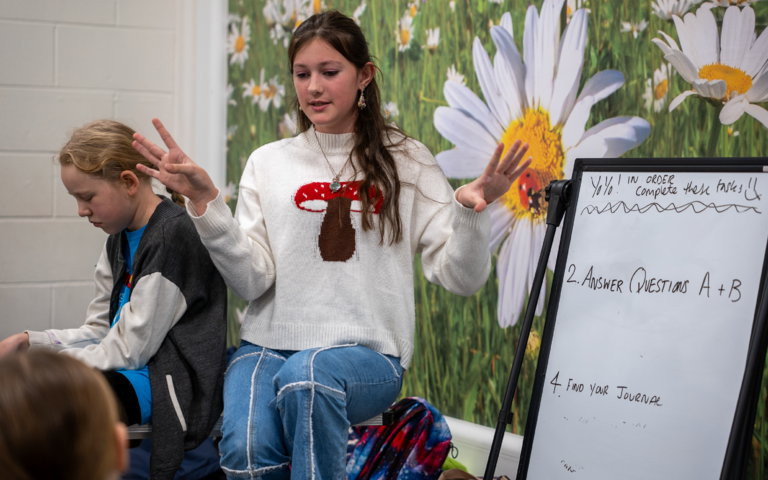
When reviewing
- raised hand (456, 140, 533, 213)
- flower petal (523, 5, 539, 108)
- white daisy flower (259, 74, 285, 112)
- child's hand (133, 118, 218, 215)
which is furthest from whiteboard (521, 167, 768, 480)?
white daisy flower (259, 74, 285, 112)

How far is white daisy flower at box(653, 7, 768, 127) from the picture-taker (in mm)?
1432

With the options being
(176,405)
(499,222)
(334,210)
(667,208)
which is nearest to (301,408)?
(176,405)

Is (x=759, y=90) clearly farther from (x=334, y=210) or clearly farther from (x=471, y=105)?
(x=334, y=210)

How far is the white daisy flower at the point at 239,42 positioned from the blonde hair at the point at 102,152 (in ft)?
4.04

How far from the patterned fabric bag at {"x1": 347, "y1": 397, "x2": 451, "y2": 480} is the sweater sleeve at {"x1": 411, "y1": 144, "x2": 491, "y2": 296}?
0.38 m

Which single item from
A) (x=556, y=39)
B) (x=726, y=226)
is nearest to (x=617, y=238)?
(x=726, y=226)

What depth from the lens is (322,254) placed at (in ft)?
5.00

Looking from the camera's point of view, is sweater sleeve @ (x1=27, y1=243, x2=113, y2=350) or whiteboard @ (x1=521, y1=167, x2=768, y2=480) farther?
sweater sleeve @ (x1=27, y1=243, x2=113, y2=350)

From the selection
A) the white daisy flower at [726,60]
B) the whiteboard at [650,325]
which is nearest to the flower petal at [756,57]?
the white daisy flower at [726,60]

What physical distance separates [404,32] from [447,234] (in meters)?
0.88

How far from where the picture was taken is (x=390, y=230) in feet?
5.03

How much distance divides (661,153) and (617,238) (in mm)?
393

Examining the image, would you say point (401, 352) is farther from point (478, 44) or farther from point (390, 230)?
point (478, 44)

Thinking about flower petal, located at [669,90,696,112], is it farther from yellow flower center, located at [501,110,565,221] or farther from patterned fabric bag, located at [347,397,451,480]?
patterned fabric bag, located at [347,397,451,480]
